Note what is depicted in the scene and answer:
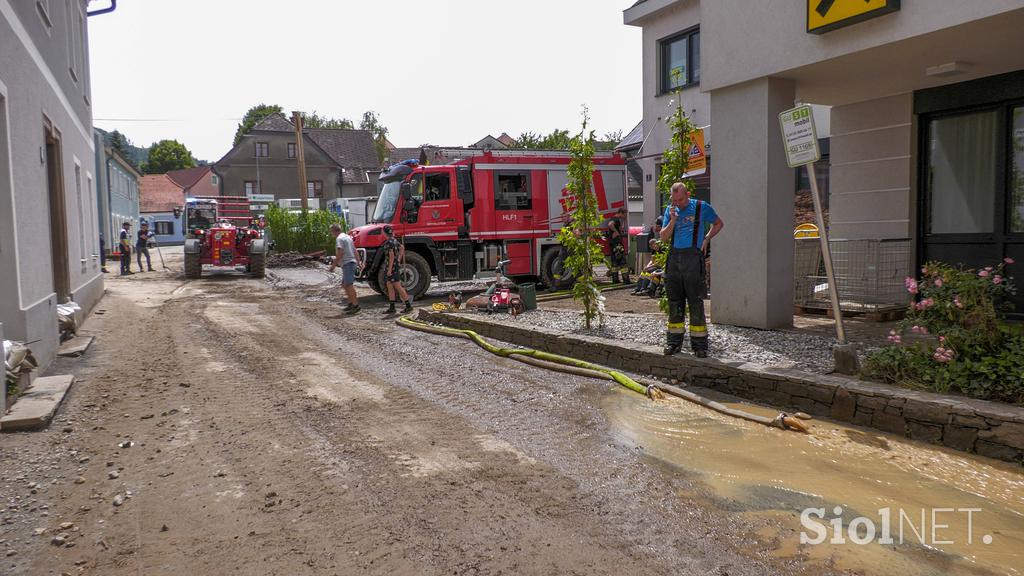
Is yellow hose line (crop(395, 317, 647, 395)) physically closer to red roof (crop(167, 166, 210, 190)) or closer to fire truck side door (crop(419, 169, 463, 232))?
fire truck side door (crop(419, 169, 463, 232))

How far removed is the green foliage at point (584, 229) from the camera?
31.3 feet

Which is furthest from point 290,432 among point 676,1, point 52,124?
point 676,1

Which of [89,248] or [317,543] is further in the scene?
[89,248]

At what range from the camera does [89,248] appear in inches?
567

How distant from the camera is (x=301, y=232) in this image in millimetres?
28281

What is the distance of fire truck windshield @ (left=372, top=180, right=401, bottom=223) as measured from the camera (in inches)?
608

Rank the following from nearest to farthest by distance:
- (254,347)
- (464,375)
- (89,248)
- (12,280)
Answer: (12,280) → (464,375) → (254,347) → (89,248)

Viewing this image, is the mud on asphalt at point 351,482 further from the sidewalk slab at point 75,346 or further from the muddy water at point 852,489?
the sidewalk slab at point 75,346

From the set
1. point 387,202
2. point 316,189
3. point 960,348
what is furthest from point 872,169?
point 316,189

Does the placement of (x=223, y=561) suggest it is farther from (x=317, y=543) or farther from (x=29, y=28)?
(x=29, y=28)

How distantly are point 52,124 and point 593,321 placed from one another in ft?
26.3

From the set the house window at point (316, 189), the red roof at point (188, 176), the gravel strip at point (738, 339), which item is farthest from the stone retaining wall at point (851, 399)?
the red roof at point (188, 176)

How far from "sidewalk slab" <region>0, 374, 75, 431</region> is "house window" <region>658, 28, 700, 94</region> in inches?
545

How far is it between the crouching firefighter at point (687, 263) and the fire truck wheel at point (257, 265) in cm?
1757
